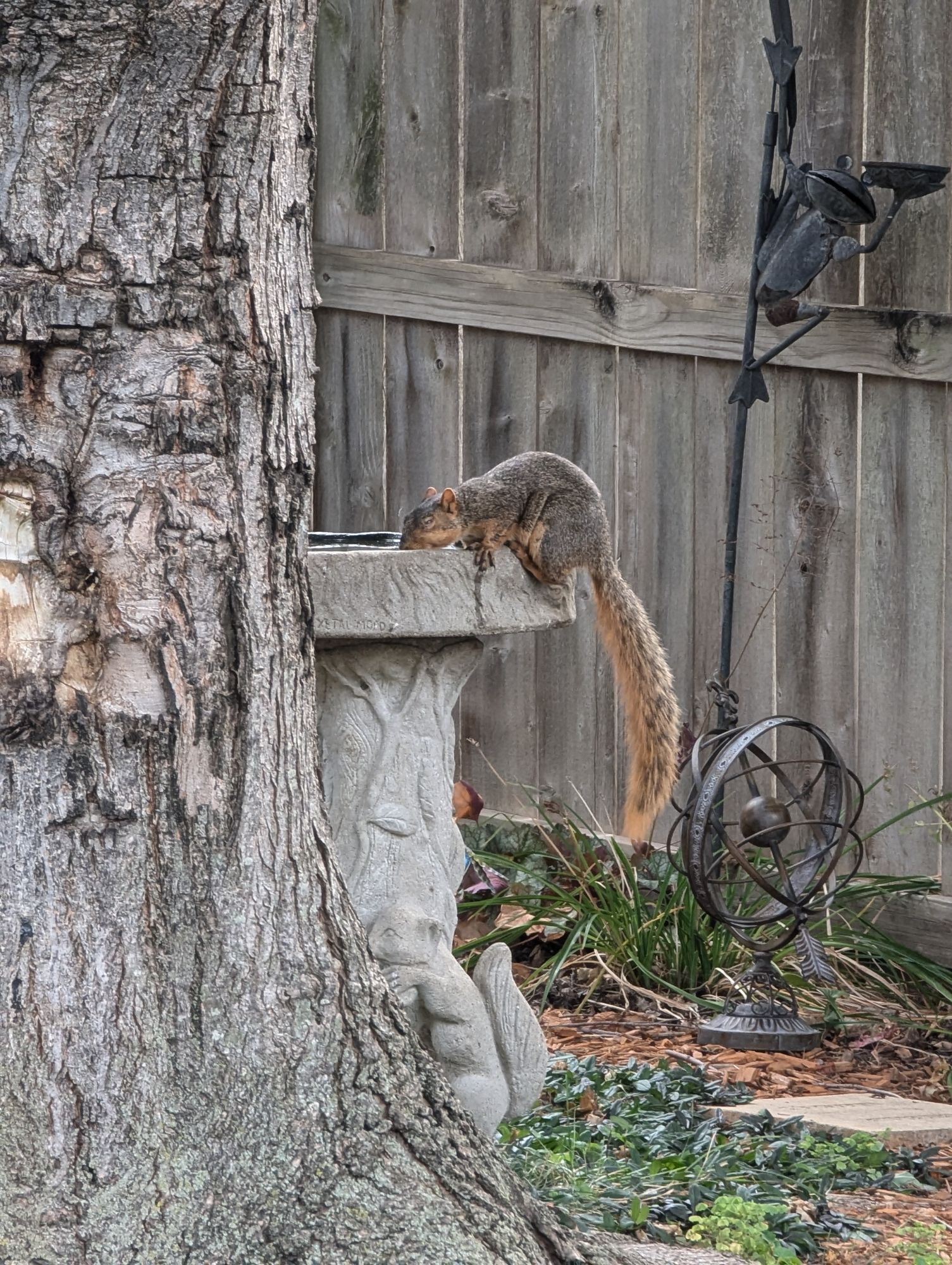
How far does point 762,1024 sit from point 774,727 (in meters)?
0.67

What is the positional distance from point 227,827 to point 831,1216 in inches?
52.7

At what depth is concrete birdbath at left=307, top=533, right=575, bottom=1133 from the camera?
9.66 feet

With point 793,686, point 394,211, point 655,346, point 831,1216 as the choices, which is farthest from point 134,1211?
point 394,211

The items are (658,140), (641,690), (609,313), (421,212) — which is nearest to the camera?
(641,690)

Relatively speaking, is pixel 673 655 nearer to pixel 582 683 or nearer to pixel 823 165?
pixel 582 683

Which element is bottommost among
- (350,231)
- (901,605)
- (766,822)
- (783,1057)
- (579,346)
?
(783,1057)

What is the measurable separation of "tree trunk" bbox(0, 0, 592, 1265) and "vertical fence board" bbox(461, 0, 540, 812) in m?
3.12

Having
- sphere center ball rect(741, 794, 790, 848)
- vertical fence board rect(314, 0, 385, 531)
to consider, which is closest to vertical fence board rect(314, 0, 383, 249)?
vertical fence board rect(314, 0, 385, 531)

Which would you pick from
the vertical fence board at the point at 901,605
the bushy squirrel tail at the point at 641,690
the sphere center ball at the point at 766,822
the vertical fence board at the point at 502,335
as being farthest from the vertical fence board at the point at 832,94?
the sphere center ball at the point at 766,822

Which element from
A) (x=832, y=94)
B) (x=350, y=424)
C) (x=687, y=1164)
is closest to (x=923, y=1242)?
(x=687, y=1164)

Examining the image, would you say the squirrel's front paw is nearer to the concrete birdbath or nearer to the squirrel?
the concrete birdbath

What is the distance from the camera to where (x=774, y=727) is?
3.92 m

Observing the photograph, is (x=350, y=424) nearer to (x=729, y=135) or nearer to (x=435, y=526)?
(x=729, y=135)

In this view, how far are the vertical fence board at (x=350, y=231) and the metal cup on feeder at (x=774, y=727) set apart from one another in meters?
1.79
